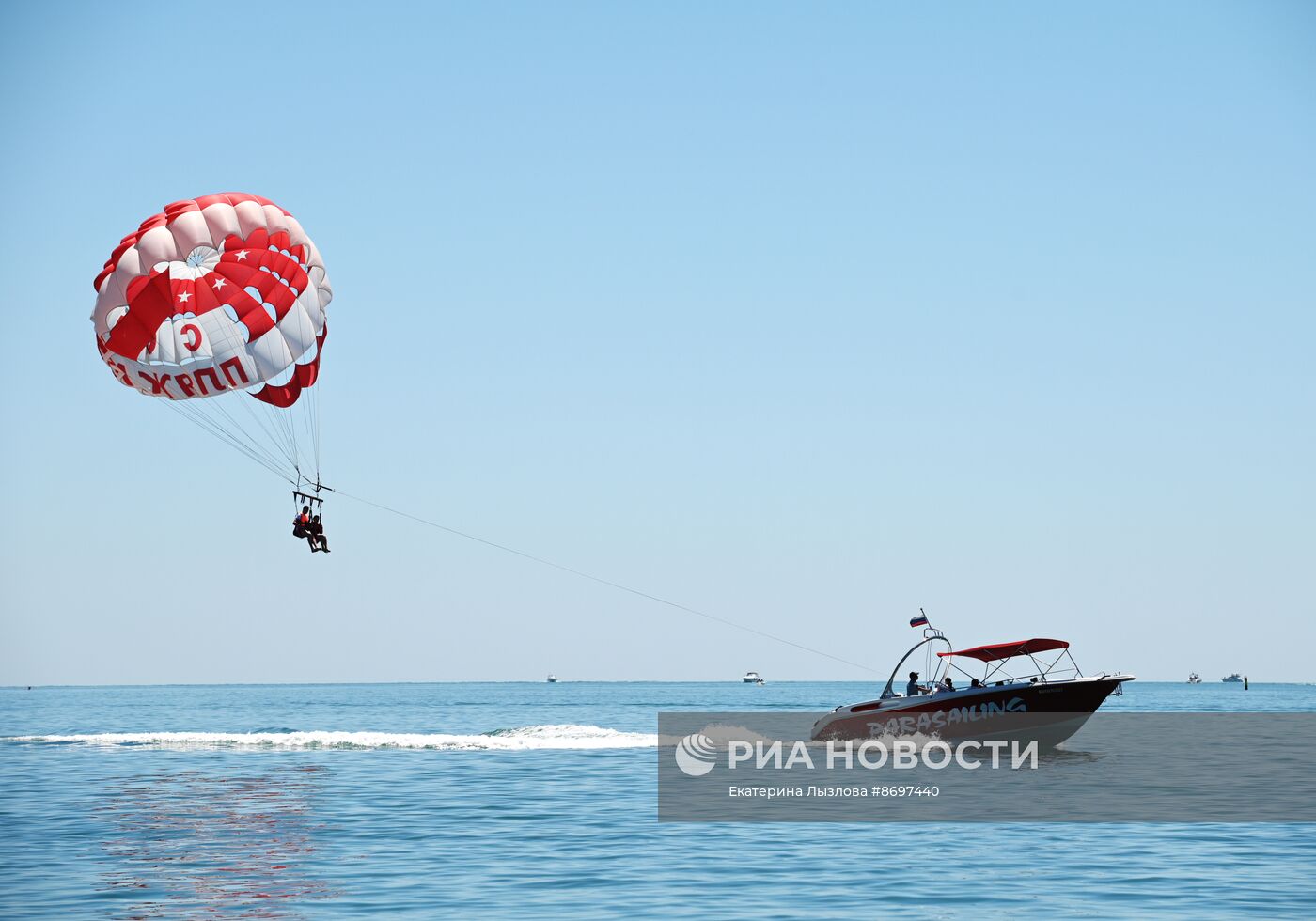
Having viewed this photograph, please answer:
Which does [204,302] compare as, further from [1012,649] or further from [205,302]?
[1012,649]

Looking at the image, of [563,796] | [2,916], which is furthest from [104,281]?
[2,916]

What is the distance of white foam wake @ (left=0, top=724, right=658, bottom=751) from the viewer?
38812mm

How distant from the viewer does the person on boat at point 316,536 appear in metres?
26.8

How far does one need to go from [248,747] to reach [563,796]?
722 inches

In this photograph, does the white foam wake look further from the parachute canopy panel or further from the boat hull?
the parachute canopy panel

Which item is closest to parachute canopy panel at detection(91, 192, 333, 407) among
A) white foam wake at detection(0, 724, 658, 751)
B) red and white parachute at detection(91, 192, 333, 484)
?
red and white parachute at detection(91, 192, 333, 484)

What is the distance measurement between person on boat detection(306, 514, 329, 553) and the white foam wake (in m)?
12.7

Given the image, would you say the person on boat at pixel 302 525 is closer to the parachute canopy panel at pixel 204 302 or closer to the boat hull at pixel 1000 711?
the parachute canopy panel at pixel 204 302

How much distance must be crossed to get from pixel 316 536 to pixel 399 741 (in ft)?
49.0

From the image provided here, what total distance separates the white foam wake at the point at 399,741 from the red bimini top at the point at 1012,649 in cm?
1171

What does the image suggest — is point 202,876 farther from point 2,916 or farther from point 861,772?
point 861,772

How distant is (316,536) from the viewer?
27.0 metres

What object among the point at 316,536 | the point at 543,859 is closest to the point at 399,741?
the point at 316,536

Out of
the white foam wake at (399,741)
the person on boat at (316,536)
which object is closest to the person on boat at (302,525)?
the person on boat at (316,536)
